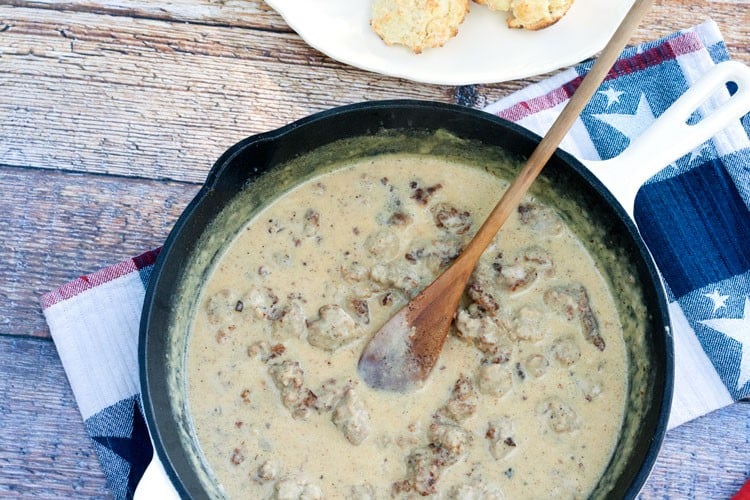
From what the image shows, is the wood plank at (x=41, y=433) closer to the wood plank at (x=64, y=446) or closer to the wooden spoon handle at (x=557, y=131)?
the wood plank at (x=64, y=446)

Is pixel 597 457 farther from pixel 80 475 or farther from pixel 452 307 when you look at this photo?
pixel 80 475

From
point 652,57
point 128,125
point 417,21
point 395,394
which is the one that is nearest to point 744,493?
point 395,394

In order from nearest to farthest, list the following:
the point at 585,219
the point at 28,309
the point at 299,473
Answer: the point at 299,473
the point at 585,219
the point at 28,309

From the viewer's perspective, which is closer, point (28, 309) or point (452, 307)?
point (452, 307)

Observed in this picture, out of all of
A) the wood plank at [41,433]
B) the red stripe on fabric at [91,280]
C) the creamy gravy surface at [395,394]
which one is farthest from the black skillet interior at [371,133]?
the wood plank at [41,433]

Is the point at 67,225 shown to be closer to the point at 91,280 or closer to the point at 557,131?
the point at 91,280

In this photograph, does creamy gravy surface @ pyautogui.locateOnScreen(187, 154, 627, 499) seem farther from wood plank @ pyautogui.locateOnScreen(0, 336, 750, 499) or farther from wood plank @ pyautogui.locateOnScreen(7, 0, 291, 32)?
wood plank @ pyautogui.locateOnScreen(7, 0, 291, 32)

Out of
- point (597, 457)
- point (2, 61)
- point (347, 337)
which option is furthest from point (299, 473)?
point (2, 61)
